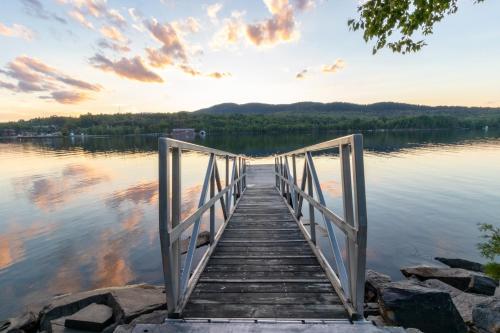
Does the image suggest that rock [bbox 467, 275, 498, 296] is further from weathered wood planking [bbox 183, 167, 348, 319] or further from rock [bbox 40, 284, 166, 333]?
rock [bbox 40, 284, 166, 333]

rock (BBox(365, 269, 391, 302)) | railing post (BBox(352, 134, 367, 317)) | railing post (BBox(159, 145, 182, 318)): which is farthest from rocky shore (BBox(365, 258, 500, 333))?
railing post (BBox(159, 145, 182, 318))

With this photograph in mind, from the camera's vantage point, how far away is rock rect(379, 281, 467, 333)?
4211mm

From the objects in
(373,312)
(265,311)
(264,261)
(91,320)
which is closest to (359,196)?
(265,311)

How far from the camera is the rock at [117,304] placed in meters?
4.68

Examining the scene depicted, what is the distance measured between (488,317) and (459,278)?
118 inches

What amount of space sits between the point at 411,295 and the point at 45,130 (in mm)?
206589

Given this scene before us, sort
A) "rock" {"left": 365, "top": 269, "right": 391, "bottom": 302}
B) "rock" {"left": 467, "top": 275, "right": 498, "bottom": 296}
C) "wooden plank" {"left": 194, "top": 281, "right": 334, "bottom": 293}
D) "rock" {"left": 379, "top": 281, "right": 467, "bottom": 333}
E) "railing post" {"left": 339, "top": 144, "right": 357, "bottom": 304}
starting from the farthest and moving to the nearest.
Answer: "rock" {"left": 467, "top": 275, "right": 498, "bottom": 296} < "rock" {"left": 365, "top": 269, "right": 391, "bottom": 302} < "rock" {"left": 379, "top": 281, "right": 467, "bottom": 333} < "wooden plank" {"left": 194, "top": 281, "right": 334, "bottom": 293} < "railing post" {"left": 339, "top": 144, "right": 357, "bottom": 304}

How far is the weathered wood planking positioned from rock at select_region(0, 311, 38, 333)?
3.65 metres

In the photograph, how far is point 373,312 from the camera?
16.3 ft

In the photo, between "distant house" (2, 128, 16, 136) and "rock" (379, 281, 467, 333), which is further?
"distant house" (2, 128, 16, 136)

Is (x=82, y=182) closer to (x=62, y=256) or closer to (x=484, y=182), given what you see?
(x=62, y=256)

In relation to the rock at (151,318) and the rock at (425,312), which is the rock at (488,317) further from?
the rock at (151,318)

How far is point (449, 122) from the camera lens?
123875 millimetres

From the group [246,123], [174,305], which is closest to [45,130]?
[246,123]
